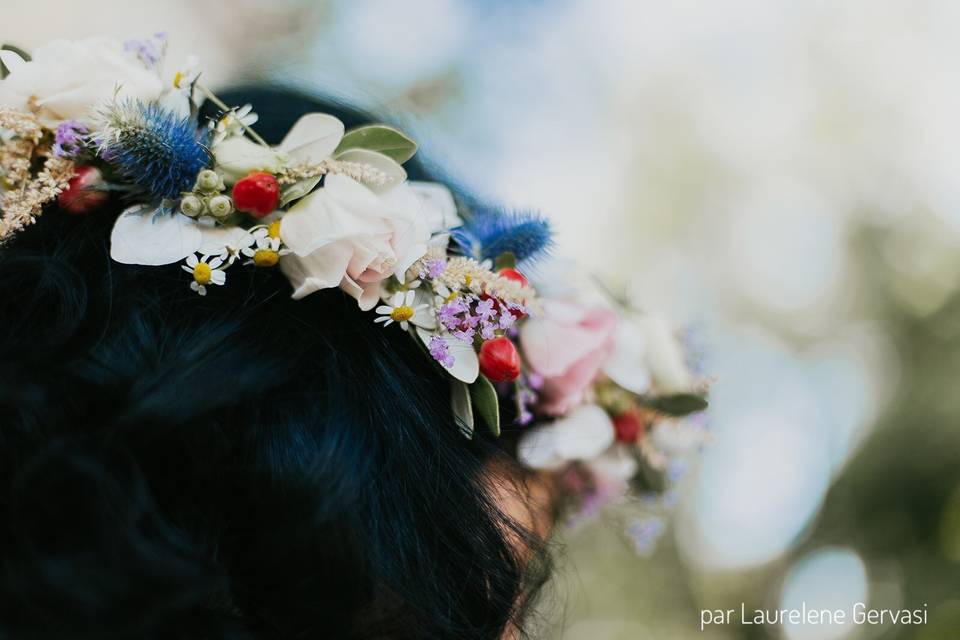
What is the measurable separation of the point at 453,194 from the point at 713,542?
199 centimetres

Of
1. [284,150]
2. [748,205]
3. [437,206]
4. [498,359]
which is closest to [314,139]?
[284,150]

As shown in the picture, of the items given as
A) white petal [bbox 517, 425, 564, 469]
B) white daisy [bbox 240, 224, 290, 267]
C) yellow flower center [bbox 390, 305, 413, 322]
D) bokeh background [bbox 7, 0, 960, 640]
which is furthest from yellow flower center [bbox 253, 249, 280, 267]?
bokeh background [bbox 7, 0, 960, 640]

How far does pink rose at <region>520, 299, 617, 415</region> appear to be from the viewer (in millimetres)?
748

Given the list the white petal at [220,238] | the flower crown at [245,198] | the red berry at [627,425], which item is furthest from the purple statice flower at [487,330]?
the red berry at [627,425]

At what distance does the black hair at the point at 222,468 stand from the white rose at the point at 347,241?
28 mm

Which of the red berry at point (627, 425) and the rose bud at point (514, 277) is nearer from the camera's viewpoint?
the rose bud at point (514, 277)

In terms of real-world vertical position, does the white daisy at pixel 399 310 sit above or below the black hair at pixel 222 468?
above

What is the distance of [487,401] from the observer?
63 centimetres

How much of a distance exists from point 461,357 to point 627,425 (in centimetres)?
34

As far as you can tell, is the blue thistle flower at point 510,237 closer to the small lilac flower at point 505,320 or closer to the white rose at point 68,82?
the small lilac flower at point 505,320

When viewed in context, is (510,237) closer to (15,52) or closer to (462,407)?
(462,407)

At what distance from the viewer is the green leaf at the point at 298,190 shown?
0.60 metres

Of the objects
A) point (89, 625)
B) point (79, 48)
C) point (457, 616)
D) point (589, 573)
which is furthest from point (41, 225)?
point (589, 573)

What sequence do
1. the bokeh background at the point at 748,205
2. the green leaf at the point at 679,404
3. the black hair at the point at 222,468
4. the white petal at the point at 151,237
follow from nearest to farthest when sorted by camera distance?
1. the black hair at the point at 222,468
2. the white petal at the point at 151,237
3. the green leaf at the point at 679,404
4. the bokeh background at the point at 748,205
